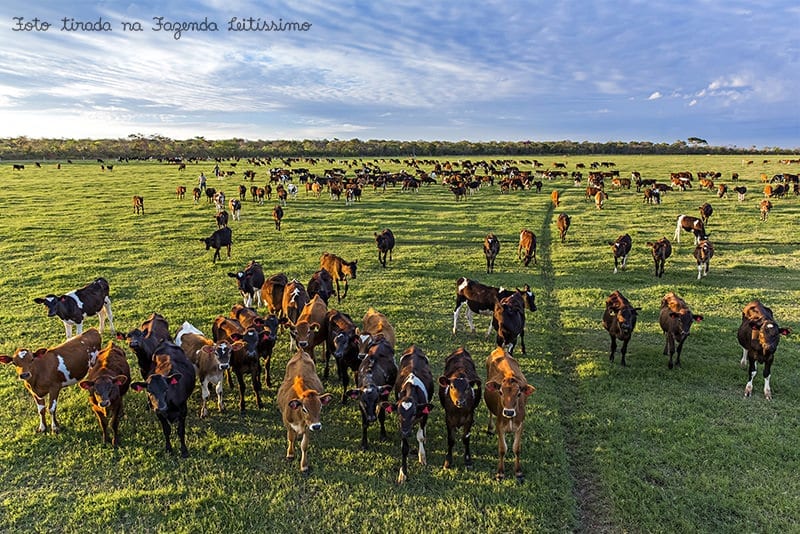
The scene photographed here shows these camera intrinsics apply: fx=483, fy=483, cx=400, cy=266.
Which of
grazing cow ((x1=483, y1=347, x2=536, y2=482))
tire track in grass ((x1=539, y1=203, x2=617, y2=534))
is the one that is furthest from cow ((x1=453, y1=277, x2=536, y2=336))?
grazing cow ((x1=483, y1=347, x2=536, y2=482))

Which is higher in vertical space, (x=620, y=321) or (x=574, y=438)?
(x=620, y=321)

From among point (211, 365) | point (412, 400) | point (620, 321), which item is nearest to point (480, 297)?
point (620, 321)

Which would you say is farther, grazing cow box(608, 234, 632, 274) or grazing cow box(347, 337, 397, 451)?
grazing cow box(608, 234, 632, 274)

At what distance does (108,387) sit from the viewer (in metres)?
7.10

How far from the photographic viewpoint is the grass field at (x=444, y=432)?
20.5ft

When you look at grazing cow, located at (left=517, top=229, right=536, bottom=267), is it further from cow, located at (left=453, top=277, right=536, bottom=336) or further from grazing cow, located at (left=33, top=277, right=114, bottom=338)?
grazing cow, located at (left=33, top=277, right=114, bottom=338)

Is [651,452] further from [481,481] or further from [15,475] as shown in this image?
[15,475]

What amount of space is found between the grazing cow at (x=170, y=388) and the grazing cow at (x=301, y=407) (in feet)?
4.83

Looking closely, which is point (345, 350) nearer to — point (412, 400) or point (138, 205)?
point (412, 400)

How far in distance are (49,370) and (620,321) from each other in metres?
10.7

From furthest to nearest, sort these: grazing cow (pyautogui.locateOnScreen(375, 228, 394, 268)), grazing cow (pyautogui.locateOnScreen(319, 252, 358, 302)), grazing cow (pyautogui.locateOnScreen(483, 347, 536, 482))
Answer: grazing cow (pyautogui.locateOnScreen(375, 228, 394, 268)), grazing cow (pyautogui.locateOnScreen(319, 252, 358, 302)), grazing cow (pyautogui.locateOnScreen(483, 347, 536, 482))

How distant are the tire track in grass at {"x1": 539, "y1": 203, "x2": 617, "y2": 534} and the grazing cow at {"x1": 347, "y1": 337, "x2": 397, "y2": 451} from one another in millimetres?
2948

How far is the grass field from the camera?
6254 millimetres

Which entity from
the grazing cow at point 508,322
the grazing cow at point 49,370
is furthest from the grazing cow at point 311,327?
the grazing cow at point 508,322
